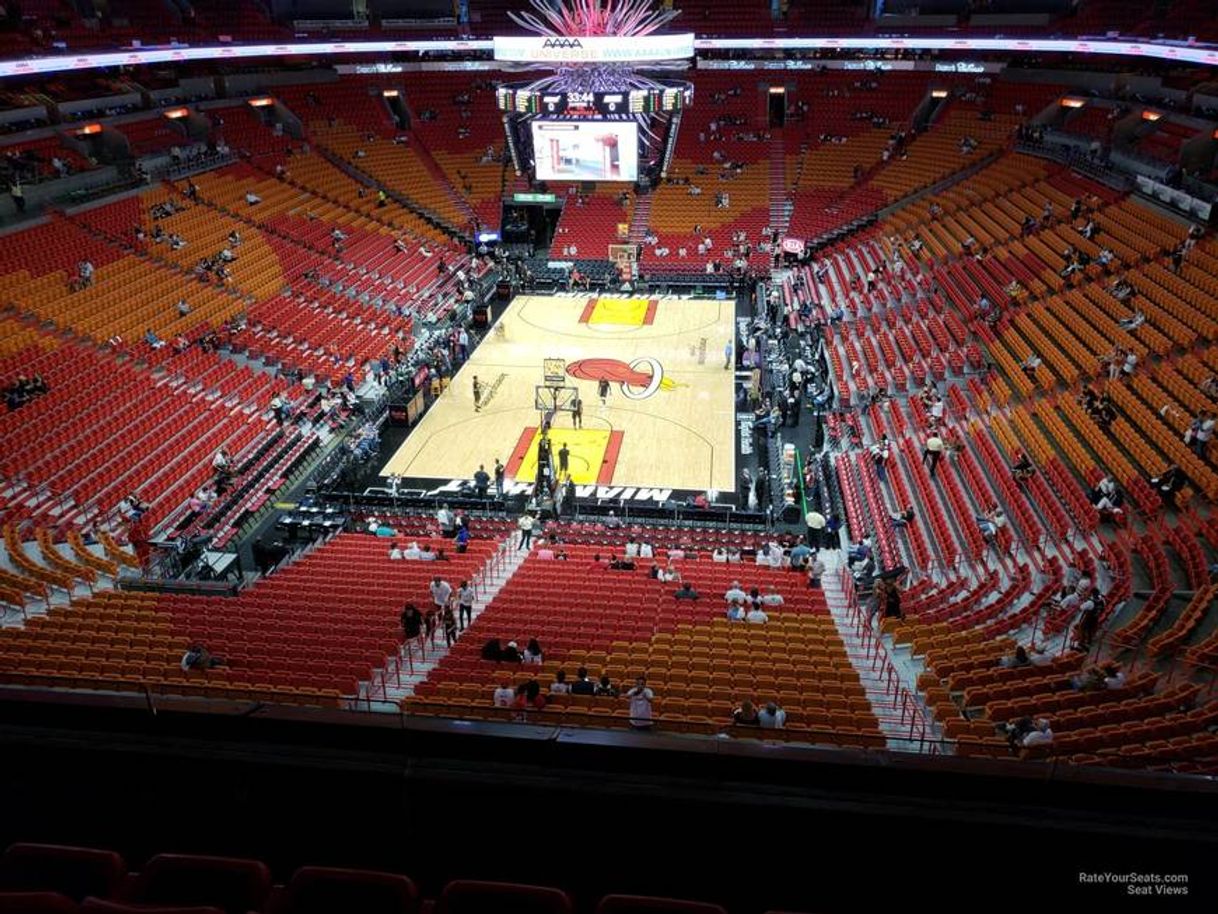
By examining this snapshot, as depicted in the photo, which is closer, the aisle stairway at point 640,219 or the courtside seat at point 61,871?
the courtside seat at point 61,871

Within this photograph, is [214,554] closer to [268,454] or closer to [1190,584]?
[268,454]

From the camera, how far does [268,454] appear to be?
22672mm

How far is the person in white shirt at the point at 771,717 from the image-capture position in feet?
31.6

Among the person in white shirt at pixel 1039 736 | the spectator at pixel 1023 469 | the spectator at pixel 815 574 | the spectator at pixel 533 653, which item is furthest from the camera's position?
the spectator at pixel 1023 469

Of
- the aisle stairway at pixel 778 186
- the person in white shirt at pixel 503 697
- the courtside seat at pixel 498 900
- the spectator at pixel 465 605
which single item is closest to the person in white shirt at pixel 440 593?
the spectator at pixel 465 605

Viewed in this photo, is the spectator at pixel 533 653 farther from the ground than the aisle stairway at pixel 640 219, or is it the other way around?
the aisle stairway at pixel 640 219

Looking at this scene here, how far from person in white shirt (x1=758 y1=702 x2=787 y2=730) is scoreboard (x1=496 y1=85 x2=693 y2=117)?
30462mm

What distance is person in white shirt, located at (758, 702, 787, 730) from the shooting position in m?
9.62

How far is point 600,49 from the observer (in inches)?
1344

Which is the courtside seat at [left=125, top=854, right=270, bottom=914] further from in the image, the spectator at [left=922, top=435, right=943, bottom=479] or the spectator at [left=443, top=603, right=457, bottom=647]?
the spectator at [left=922, top=435, right=943, bottom=479]

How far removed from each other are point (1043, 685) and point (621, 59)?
29.9m

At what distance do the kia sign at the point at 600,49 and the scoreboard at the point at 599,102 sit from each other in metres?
1.25

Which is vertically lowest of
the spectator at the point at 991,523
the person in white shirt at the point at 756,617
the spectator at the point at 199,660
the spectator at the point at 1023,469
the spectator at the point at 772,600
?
the spectator at the point at 199,660

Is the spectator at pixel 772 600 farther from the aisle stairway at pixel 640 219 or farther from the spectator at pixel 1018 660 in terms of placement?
the aisle stairway at pixel 640 219
